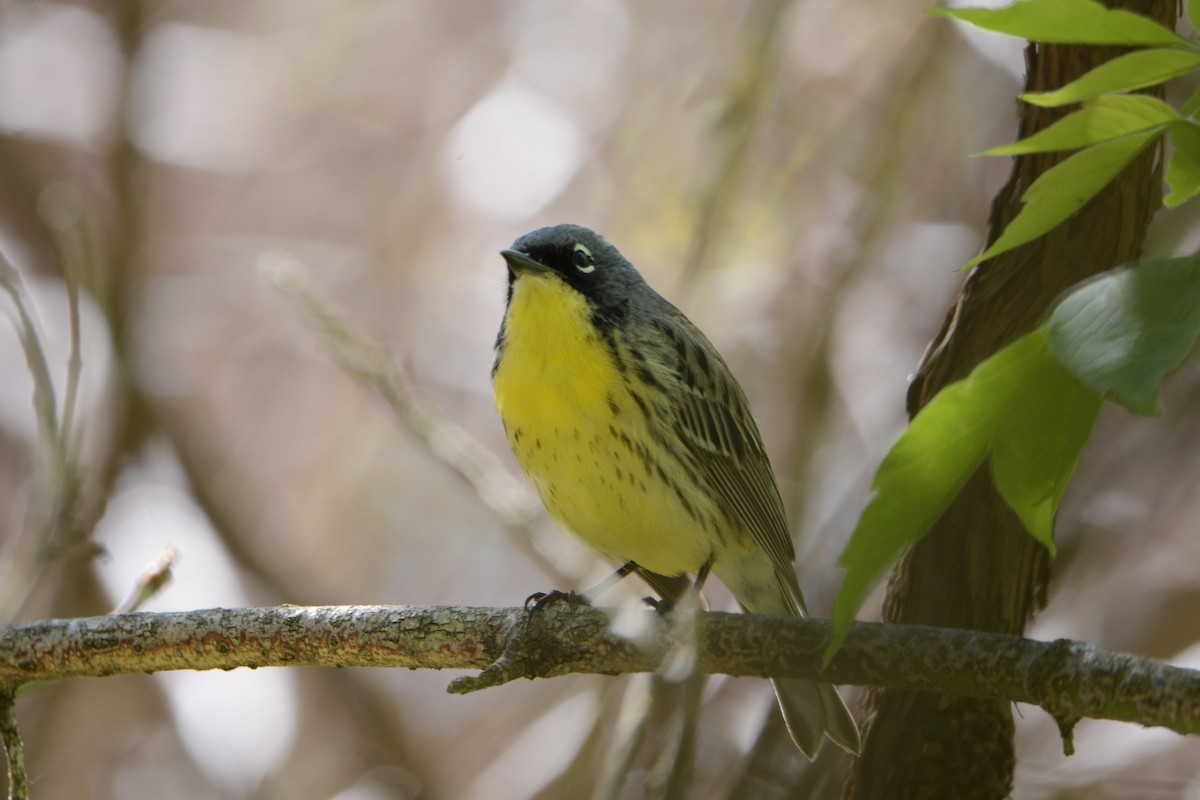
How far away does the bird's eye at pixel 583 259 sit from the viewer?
13.6 feet

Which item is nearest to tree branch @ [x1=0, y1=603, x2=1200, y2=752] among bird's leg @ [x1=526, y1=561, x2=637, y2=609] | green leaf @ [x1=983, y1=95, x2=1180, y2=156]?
bird's leg @ [x1=526, y1=561, x2=637, y2=609]

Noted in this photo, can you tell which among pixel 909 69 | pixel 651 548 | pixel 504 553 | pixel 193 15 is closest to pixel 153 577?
pixel 651 548

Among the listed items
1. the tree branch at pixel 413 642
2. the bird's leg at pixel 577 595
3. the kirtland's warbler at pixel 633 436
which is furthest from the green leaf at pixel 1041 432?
the kirtland's warbler at pixel 633 436

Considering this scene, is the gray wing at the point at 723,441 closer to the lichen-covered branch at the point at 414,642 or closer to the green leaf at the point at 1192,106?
the lichen-covered branch at the point at 414,642

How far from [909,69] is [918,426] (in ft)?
15.4

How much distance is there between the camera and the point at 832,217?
6.48m

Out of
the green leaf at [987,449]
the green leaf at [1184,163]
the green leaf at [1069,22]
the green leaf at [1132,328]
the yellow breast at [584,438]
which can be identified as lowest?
the yellow breast at [584,438]

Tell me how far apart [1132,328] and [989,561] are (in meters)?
1.43

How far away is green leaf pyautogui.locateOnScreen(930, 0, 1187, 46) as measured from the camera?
4.96 ft

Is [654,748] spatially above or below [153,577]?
below

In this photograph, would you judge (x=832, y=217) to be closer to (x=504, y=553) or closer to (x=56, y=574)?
(x=504, y=553)

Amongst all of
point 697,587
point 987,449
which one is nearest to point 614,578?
point 697,587

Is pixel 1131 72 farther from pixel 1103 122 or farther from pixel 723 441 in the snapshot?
pixel 723 441

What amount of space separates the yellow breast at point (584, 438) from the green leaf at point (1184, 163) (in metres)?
2.26
